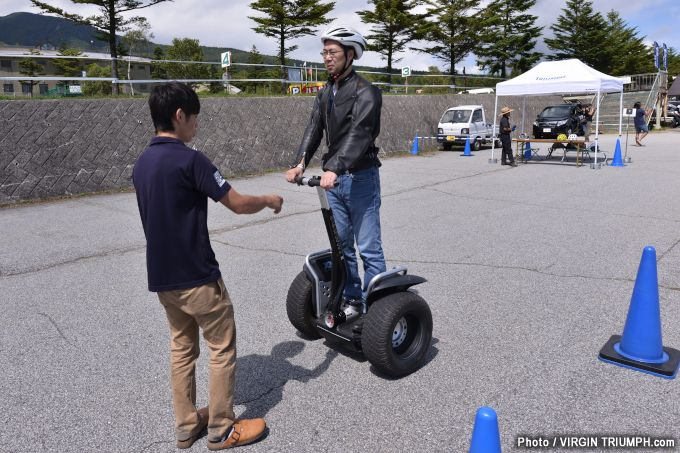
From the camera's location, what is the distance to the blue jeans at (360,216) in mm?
3502

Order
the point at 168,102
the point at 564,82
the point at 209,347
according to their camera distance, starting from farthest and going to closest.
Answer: the point at 564,82 < the point at 209,347 < the point at 168,102

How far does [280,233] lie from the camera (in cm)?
767

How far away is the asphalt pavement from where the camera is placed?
9.36 feet

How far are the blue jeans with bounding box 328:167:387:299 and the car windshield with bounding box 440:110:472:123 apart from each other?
64.5 feet

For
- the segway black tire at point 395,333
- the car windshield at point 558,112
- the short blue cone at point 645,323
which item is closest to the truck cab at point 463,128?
the car windshield at point 558,112

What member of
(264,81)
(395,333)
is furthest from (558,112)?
(395,333)

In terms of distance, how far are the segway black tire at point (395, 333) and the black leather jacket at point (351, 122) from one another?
91 cm

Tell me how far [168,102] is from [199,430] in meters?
1.71

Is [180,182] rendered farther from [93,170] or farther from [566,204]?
[93,170]

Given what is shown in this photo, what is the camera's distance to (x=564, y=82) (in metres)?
14.7

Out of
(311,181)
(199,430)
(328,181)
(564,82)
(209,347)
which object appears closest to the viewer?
(209,347)

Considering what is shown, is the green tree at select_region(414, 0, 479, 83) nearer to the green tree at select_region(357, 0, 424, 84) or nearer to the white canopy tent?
the green tree at select_region(357, 0, 424, 84)

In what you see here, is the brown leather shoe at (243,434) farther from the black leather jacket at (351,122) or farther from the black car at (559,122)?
the black car at (559,122)

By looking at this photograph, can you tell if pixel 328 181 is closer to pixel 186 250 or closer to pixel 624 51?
pixel 186 250
